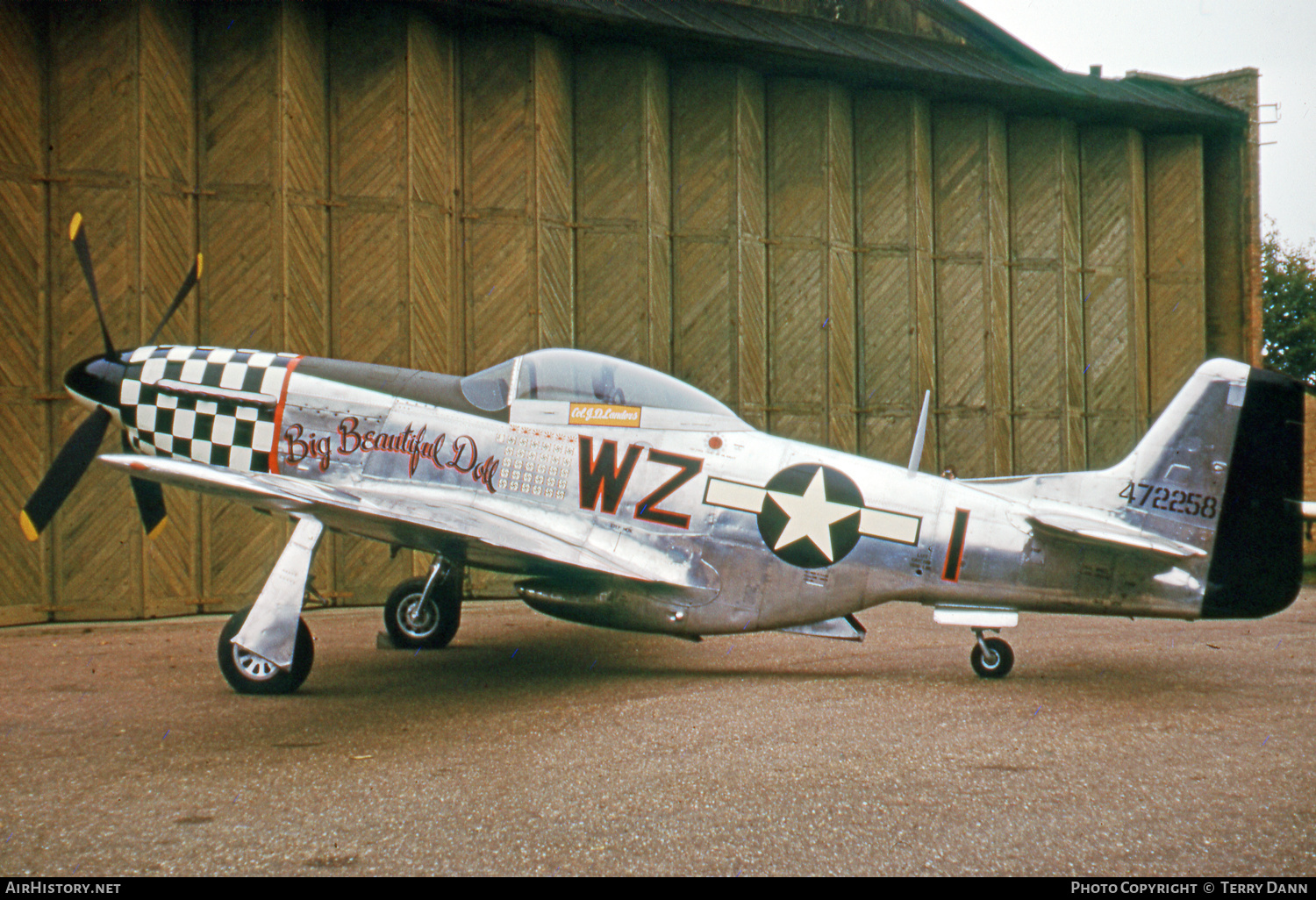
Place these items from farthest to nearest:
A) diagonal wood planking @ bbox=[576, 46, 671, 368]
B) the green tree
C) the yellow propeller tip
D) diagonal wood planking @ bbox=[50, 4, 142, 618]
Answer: the green tree, diagonal wood planking @ bbox=[576, 46, 671, 368], diagonal wood planking @ bbox=[50, 4, 142, 618], the yellow propeller tip

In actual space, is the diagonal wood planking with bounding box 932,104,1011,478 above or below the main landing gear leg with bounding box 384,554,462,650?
above

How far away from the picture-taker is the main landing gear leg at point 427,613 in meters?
7.99

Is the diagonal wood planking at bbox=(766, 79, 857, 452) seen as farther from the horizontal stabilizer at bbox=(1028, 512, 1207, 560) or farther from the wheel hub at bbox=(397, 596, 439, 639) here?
the horizontal stabilizer at bbox=(1028, 512, 1207, 560)

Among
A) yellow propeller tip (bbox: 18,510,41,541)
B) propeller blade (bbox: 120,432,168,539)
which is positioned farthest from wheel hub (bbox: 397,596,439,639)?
yellow propeller tip (bbox: 18,510,41,541)

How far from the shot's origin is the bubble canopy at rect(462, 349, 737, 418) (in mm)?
6746

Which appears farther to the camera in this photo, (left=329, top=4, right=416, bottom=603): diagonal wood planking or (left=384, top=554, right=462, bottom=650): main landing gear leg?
(left=329, top=4, right=416, bottom=603): diagonal wood planking

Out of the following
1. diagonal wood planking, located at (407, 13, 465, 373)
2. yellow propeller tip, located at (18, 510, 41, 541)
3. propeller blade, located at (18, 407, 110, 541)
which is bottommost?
yellow propeller tip, located at (18, 510, 41, 541)

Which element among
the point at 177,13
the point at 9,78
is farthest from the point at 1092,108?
the point at 9,78

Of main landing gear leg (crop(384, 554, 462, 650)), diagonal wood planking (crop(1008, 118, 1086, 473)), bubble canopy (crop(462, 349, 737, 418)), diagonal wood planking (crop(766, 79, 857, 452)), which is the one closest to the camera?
bubble canopy (crop(462, 349, 737, 418))

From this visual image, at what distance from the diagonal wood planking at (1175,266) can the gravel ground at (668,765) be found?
1034cm

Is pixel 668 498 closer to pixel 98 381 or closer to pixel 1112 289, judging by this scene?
pixel 98 381

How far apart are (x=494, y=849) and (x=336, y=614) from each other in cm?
789

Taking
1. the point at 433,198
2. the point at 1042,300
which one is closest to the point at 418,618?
the point at 433,198

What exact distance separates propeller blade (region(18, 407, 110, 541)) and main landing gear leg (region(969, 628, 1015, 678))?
6475 mm
